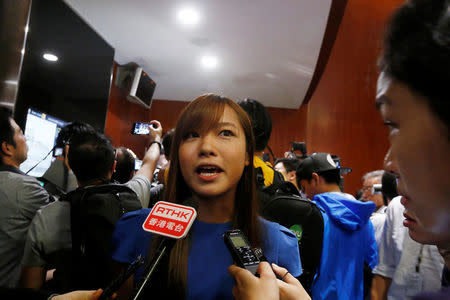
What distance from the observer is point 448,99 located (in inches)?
16.0

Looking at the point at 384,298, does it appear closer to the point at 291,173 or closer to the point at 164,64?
the point at 291,173

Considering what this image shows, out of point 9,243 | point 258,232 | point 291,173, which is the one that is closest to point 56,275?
point 9,243

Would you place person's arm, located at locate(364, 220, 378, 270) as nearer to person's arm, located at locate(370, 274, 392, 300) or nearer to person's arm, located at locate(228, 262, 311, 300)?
person's arm, located at locate(370, 274, 392, 300)

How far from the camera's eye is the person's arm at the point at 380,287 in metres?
1.83

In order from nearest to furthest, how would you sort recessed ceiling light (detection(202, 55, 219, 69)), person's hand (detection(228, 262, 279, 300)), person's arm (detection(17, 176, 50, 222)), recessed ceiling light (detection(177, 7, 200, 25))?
person's hand (detection(228, 262, 279, 300))
person's arm (detection(17, 176, 50, 222))
recessed ceiling light (detection(177, 7, 200, 25))
recessed ceiling light (detection(202, 55, 219, 69))

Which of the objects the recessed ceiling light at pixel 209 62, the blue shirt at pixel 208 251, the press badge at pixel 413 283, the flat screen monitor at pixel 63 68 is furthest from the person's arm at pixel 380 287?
the recessed ceiling light at pixel 209 62

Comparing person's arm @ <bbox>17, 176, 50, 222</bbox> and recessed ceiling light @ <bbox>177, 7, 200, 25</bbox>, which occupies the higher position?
recessed ceiling light @ <bbox>177, 7, 200, 25</bbox>

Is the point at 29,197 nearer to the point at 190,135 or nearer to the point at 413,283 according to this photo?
the point at 190,135

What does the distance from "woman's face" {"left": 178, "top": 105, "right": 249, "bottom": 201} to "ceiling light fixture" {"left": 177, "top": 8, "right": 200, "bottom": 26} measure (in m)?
3.17

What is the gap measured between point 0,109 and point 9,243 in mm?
876

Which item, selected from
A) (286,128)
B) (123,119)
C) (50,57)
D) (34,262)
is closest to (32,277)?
(34,262)

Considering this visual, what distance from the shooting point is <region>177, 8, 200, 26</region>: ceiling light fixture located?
12.7 ft

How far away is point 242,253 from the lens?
0.76m

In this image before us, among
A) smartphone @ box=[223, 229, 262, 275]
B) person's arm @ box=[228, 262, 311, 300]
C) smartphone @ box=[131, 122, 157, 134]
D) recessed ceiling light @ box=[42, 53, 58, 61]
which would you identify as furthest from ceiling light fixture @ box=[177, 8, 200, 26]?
person's arm @ box=[228, 262, 311, 300]
